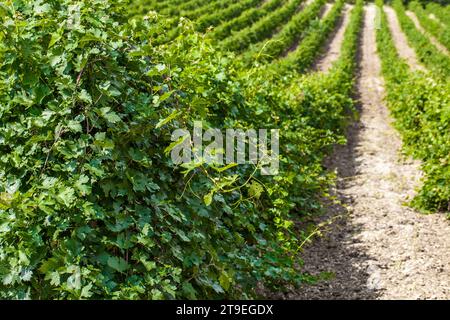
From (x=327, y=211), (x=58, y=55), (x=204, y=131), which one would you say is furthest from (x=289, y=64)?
(x=58, y=55)

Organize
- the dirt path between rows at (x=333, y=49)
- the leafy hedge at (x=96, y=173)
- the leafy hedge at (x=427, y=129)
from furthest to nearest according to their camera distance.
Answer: the dirt path between rows at (x=333, y=49), the leafy hedge at (x=427, y=129), the leafy hedge at (x=96, y=173)

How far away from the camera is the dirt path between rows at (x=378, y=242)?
169 inches

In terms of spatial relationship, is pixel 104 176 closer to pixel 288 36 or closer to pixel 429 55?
pixel 429 55

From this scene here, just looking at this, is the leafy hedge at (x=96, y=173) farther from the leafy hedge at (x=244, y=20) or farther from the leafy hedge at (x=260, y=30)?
the leafy hedge at (x=244, y=20)

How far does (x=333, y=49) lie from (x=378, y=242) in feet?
70.9

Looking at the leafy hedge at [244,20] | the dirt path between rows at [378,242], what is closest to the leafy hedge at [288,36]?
the leafy hedge at [244,20]

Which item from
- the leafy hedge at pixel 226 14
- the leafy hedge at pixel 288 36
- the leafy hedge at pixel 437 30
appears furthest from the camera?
the leafy hedge at pixel 226 14

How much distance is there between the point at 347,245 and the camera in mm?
5227

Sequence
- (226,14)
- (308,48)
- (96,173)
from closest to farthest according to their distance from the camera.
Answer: (96,173)
(308,48)
(226,14)

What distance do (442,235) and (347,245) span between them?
100 centimetres

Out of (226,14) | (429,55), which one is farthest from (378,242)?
(226,14)

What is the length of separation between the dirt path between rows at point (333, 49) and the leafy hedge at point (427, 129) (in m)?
6.30

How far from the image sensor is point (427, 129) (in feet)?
→ 24.5

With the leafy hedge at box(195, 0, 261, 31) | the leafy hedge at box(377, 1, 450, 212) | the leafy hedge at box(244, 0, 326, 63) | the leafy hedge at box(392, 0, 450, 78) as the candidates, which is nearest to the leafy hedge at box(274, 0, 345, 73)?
the leafy hedge at box(244, 0, 326, 63)
